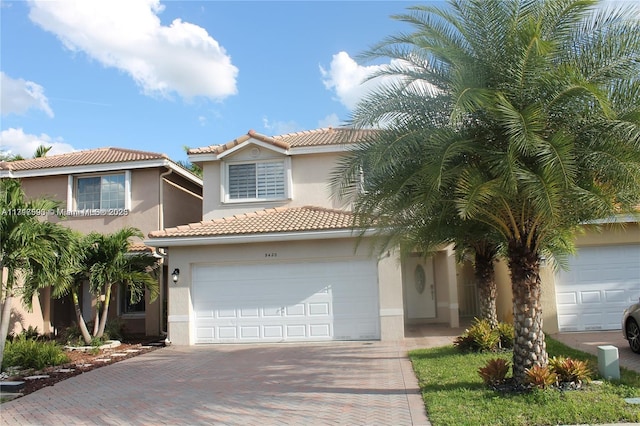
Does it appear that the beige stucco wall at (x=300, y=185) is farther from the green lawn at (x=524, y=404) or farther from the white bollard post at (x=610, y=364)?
the white bollard post at (x=610, y=364)

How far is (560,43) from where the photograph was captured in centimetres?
782

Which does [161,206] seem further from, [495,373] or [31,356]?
[495,373]

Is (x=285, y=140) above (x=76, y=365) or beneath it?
above

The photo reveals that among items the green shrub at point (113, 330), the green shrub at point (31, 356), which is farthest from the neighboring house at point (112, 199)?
the green shrub at point (31, 356)

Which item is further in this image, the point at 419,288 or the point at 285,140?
the point at 419,288

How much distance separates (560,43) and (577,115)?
3.67 ft

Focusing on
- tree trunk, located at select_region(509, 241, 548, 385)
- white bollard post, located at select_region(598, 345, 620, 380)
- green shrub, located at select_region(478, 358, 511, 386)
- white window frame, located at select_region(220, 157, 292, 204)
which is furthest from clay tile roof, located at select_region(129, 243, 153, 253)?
white bollard post, located at select_region(598, 345, 620, 380)

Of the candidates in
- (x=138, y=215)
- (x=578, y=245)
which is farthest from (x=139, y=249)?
(x=578, y=245)

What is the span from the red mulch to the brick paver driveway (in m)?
0.41

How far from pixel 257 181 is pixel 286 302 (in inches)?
202

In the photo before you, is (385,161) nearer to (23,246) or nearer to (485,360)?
(485,360)

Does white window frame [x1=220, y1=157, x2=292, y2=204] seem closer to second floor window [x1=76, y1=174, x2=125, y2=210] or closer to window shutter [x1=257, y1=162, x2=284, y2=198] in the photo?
window shutter [x1=257, y1=162, x2=284, y2=198]

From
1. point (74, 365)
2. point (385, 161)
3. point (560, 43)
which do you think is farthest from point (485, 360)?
point (74, 365)

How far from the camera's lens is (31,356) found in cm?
1221
